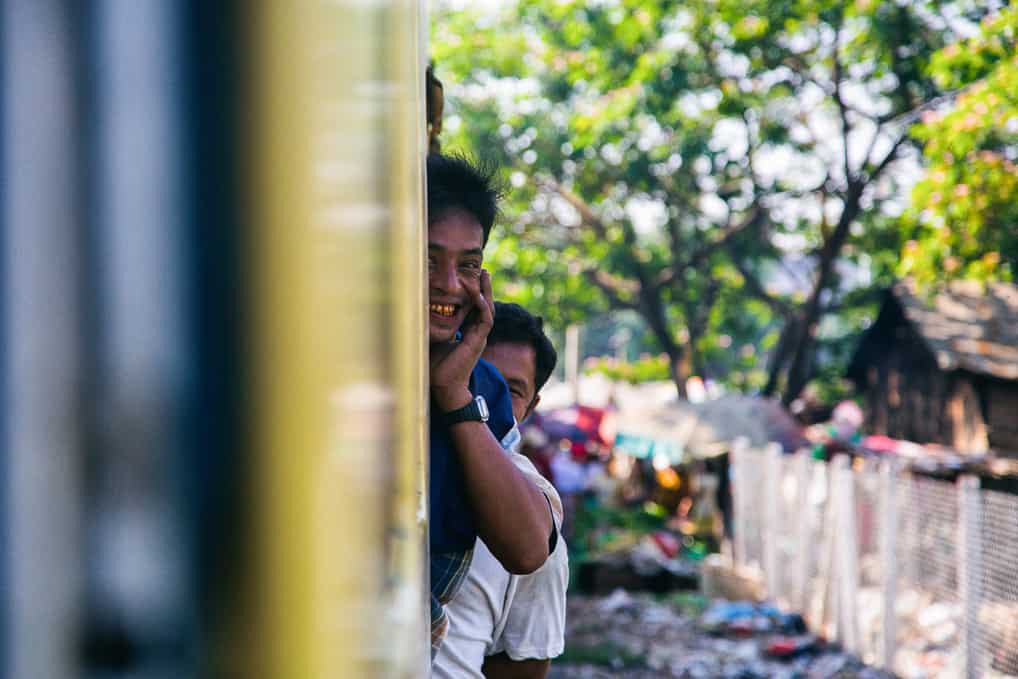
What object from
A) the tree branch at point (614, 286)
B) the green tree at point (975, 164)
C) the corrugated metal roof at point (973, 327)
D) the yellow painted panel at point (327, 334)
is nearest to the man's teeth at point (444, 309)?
the yellow painted panel at point (327, 334)

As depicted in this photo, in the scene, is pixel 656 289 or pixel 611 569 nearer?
→ pixel 611 569

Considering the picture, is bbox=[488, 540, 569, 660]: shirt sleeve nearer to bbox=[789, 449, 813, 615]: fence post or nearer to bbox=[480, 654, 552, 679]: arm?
bbox=[480, 654, 552, 679]: arm

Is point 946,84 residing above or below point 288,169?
above

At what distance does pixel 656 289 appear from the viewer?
2266 cm

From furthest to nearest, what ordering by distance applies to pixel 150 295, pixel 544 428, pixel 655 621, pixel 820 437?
pixel 544 428 → pixel 820 437 → pixel 655 621 → pixel 150 295

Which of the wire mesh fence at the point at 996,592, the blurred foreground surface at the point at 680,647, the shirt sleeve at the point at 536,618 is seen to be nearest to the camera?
the shirt sleeve at the point at 536,618

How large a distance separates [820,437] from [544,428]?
16.2ft

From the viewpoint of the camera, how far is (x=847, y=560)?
10289 millimetres

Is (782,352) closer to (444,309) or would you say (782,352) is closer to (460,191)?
(460,191)

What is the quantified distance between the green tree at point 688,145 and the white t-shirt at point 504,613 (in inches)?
564

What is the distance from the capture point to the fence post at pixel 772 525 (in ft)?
43.0

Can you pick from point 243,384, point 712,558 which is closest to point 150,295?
point 243,384

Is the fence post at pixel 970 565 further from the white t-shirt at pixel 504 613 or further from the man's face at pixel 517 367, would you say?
the white t-shirt at pixel 504 613

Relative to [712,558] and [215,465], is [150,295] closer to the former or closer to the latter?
[215,465]
